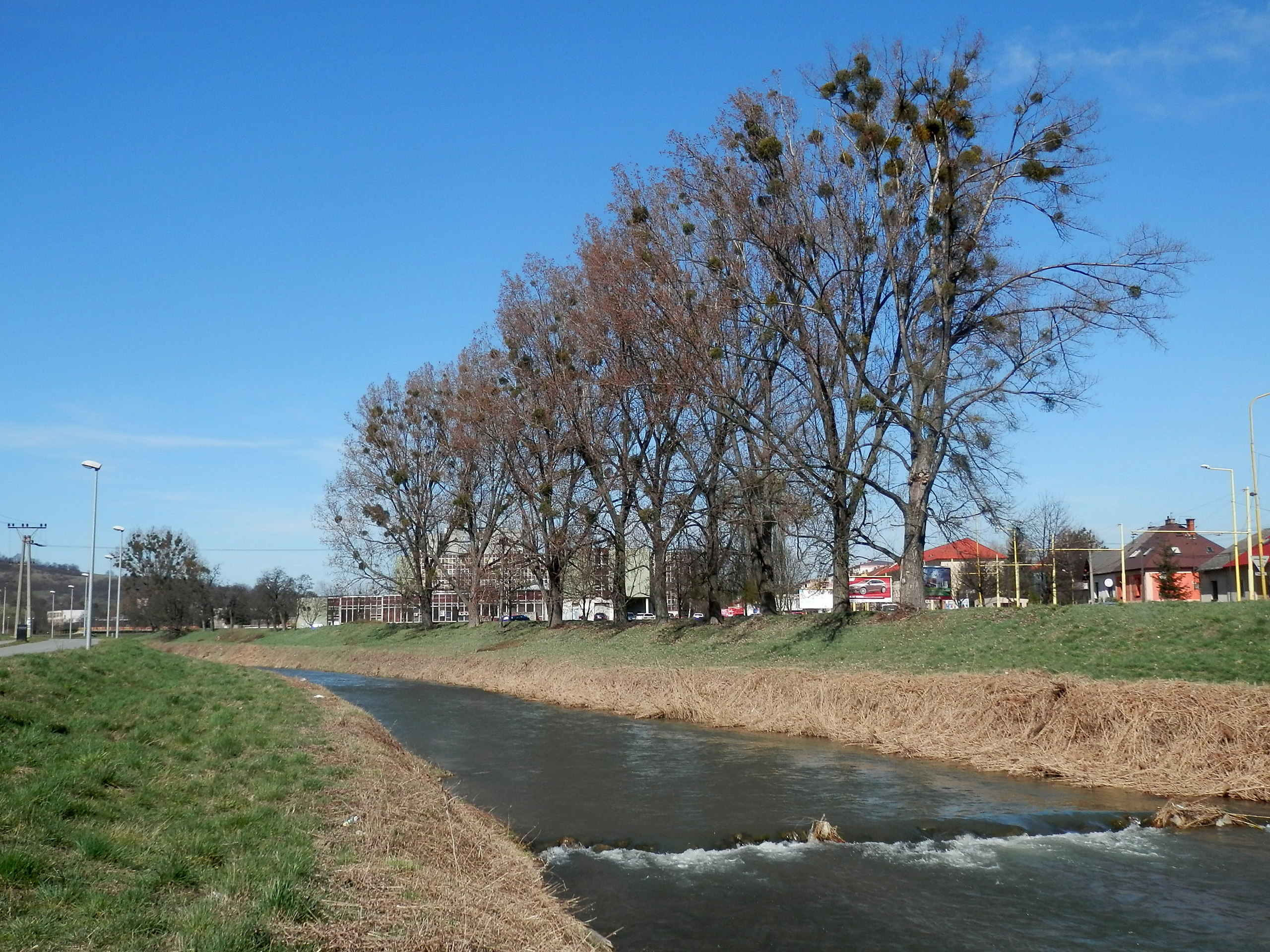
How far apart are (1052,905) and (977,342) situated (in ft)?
74.0

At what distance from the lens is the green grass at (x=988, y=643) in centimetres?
1947

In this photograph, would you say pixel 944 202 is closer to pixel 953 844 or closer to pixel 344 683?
pixel 953 844

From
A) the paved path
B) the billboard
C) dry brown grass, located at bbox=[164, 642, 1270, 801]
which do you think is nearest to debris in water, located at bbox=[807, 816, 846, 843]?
dry brown grass, located at bbox=[164, 642, 1270, 801]

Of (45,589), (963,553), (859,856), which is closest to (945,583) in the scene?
(963,553)

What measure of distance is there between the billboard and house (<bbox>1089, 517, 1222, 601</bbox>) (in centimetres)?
914

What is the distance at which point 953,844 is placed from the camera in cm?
1212

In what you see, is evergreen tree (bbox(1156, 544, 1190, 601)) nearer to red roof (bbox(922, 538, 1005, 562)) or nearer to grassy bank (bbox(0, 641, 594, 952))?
red roof (bbox(922, 538, 1005, 562))

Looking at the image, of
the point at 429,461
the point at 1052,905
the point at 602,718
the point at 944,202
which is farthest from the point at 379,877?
the point at 429,461

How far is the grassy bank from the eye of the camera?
585cm

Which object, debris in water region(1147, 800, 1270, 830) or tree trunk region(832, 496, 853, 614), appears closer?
debris in water region(1147, 800, 1270, 830)

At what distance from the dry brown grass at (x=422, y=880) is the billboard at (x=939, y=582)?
126 ft

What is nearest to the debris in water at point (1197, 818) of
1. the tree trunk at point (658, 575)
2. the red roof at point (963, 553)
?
the tree trunk at point (658, 575)

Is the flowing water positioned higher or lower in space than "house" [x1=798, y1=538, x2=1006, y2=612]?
lower

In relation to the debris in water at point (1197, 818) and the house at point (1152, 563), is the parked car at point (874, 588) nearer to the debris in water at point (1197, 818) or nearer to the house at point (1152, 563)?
the house at point (1152, 563)
